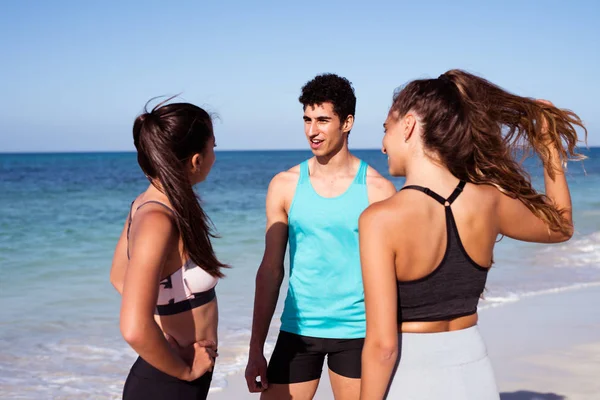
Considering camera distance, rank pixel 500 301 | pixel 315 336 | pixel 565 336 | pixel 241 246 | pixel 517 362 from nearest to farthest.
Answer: pixel 315 336
pixel 517 362
pixel 565 336
pixel 500 301
pixel 241 246

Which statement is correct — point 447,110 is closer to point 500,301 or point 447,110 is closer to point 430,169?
point 430,169

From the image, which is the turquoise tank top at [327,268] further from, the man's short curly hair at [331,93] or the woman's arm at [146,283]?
the woman's arm at [146,283]

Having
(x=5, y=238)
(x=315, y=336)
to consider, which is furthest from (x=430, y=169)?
(x=5, y=238)

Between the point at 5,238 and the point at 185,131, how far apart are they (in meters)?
14.7

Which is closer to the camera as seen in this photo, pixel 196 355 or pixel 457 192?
pixel 457 192

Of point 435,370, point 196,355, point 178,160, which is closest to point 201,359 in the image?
point 196,355

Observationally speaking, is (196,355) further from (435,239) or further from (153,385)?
(435,239)

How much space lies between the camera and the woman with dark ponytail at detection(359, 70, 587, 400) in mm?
2207

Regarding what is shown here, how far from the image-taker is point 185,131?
8.39 feet

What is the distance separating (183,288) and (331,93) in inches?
69.2

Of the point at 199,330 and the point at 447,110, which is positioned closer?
the point at 447,110

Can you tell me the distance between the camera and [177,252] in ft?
8.16

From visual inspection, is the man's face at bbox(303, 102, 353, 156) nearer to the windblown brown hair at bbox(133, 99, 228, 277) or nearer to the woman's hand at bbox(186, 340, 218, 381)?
the windblown brown hair at bbox(133, 99, 228, 277)

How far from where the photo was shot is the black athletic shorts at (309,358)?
3547 mm
